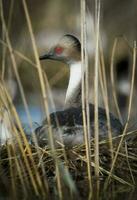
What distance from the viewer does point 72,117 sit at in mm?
6195

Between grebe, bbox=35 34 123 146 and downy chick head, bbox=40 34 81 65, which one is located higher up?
downy chick head, bbox=40 34 81 65

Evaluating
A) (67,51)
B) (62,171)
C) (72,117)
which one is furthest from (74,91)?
(62,171)

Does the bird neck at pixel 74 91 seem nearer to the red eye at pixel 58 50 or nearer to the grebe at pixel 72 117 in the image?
the grebe at pixel 72 117

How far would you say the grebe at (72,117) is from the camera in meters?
5.95

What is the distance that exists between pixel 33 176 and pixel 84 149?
1.64 feet

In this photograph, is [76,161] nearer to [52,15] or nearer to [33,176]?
[33,176]

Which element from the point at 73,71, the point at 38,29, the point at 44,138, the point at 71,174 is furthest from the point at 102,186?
the point at 38,29

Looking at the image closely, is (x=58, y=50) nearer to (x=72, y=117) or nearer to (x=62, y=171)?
(x=72, y=117)

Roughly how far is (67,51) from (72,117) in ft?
5.55

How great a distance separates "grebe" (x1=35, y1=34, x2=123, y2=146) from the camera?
5.95 metres

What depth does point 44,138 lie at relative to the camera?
6.06 meters

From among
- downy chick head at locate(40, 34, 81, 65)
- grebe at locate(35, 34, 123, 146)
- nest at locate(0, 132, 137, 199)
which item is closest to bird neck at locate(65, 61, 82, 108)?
grebe at locate(35, 34, 123, 146)

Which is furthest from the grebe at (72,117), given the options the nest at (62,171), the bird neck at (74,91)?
the nest at (62,171)

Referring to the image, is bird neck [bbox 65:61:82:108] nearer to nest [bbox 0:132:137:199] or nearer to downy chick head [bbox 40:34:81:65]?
downy chick head [bbox 40:34:81:65]
